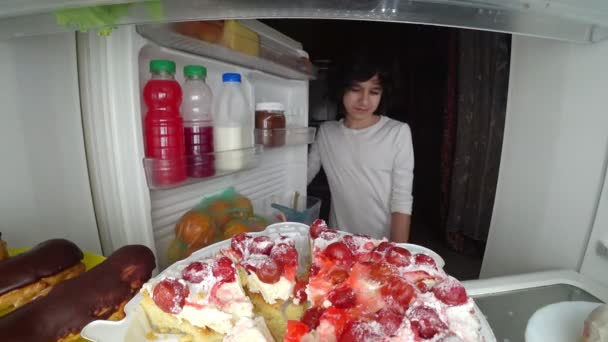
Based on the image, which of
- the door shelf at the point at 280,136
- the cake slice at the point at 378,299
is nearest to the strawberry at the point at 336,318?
the cake slice at the point at 378,299

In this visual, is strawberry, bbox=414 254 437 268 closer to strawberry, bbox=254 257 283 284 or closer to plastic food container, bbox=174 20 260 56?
strawberry, bbox=254 257 283 284

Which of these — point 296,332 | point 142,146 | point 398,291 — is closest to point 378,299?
point 398,291

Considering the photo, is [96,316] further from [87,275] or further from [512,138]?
[512,138]

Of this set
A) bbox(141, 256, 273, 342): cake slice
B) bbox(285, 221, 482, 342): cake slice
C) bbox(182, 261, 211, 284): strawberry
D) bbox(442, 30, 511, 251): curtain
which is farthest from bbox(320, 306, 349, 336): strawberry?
bbox(442, 30, 511, 251): curtain

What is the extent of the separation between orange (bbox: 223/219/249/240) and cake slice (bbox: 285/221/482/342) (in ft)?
0.88

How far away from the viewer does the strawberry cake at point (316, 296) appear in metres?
0.45

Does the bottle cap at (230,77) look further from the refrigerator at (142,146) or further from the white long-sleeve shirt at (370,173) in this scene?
the white long-sleeve shirt at (370,173)

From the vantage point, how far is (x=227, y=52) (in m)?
0.81

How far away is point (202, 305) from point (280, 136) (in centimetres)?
68

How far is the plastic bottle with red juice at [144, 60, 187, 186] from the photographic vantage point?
67 cm

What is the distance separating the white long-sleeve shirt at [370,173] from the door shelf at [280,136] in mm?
254

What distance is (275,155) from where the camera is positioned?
130 centimetres

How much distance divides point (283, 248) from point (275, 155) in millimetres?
737

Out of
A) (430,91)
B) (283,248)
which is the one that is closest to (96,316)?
(283,248)
